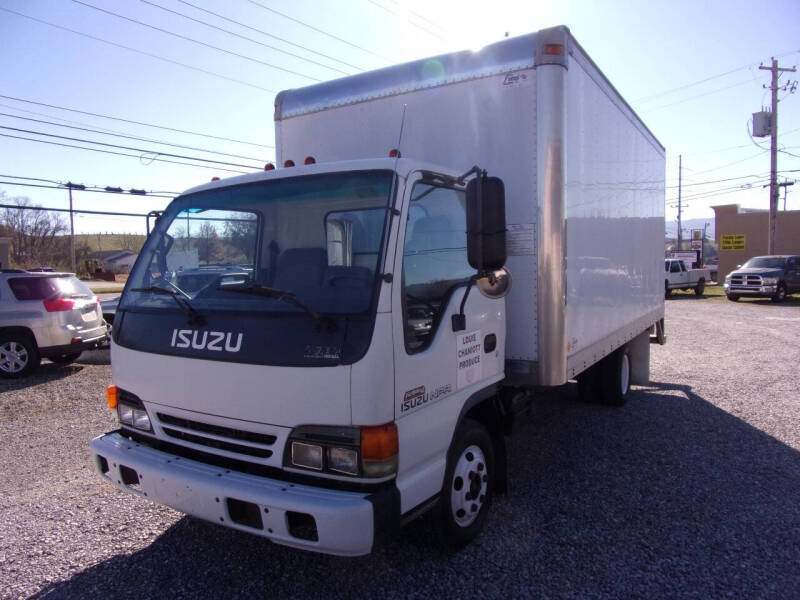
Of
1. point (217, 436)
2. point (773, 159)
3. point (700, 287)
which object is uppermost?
point (773, 159)

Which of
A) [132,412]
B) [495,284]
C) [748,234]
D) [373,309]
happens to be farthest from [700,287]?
[132,412]

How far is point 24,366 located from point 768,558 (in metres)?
9.60

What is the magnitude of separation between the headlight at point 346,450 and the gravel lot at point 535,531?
2.86 ft

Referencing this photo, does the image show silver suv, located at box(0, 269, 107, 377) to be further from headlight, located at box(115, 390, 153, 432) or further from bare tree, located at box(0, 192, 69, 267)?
bare tree, located at box(0, 192, 69, 267)

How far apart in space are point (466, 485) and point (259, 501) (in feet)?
4.37

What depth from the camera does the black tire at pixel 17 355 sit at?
8469mm

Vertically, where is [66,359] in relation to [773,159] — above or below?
below

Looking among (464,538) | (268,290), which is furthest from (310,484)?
(464,538)

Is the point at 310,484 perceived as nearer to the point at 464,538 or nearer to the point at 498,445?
the point at 464,538

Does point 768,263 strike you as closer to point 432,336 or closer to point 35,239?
point 432,336

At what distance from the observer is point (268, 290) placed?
2.76 m

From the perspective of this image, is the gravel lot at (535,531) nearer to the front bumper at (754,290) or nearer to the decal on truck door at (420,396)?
the decal on truck door at (420,396)

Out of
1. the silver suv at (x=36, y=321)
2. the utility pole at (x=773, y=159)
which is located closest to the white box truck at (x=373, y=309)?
the silver suv at (x=36, y=321)

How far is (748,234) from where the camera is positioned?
114 ft
